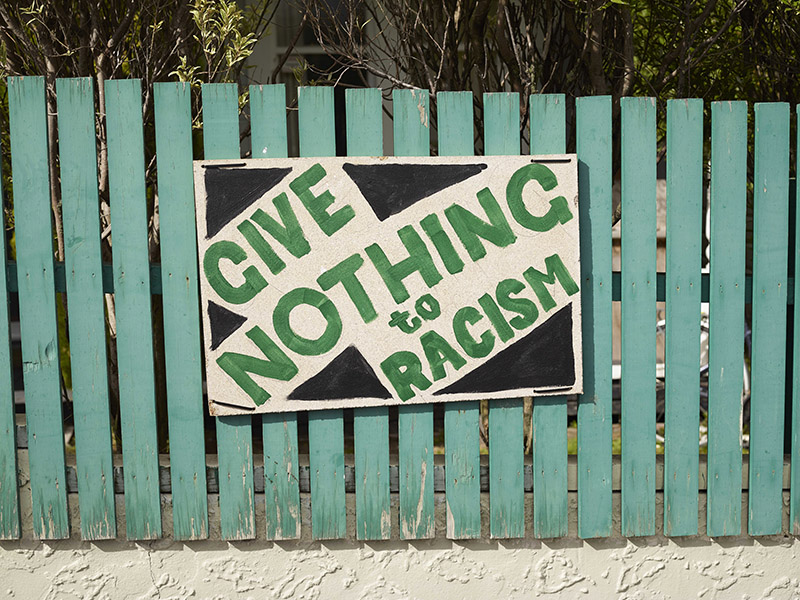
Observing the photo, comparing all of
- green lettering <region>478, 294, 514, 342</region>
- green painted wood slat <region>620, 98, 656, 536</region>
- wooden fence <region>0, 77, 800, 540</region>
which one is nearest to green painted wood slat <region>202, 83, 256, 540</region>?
wooden fence <region>0, 77, 800, 540</region>

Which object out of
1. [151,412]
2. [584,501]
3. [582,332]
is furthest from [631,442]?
[151,412]

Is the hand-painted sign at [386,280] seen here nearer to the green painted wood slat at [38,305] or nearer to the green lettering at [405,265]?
the green lettering at [405,265]

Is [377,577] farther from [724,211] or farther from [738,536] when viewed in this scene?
[724,211]

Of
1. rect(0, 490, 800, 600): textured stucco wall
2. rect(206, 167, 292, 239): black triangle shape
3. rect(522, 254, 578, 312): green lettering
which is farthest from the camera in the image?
rect(0, 490, 800, 600): textured stucco wall

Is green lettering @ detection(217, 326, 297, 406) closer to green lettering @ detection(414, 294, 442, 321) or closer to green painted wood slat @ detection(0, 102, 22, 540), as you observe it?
green lettering @ detection(414, 294, 442, 321)

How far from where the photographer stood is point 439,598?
9.44 ft

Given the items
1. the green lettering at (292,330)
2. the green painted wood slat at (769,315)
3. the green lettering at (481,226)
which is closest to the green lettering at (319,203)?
the green lettering at (292,330)

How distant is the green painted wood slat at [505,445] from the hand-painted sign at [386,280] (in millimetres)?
68

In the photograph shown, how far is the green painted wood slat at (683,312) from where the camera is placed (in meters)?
2.72

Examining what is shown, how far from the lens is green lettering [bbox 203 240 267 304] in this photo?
2.63 meters

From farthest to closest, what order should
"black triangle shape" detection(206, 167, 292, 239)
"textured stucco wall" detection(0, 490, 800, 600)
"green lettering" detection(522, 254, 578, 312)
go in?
1. "textured stucco wall" detection(0, 490, 800, 600)
2. "green lettering" detection(522, 254, 578, 312)
3. "black triangle shape" detection(206, 167, 292, 239)

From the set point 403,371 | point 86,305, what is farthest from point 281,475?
point 86,305

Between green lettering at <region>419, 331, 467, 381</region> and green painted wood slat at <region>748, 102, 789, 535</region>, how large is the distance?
112 centimetres

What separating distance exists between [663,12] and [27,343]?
3.57m
